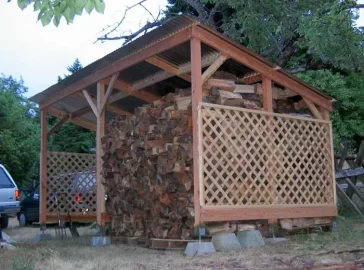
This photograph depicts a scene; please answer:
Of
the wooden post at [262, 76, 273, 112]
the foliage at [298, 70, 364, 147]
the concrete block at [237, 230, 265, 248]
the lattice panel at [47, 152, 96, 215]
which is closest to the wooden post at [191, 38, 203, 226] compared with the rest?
the concrete block at [237, 230, 265, 248]

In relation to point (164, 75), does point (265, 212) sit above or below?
below

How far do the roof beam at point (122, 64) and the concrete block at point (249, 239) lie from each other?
3064 millimetres

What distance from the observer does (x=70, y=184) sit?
43.5 feet

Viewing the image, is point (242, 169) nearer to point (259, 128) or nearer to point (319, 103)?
point (259, 128)

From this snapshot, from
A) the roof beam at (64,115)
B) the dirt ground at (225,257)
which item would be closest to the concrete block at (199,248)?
the dirt ground at (225,257)

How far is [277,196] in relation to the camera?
8.41 meters

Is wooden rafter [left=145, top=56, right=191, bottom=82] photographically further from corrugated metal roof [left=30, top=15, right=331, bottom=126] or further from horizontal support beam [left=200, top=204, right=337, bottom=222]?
horizontal support beam [left=200, top=204, right=337, bottom=222]

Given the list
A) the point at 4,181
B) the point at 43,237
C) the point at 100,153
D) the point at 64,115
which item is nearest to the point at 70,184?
the point at 4,181

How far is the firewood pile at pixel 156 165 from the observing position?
826 cm

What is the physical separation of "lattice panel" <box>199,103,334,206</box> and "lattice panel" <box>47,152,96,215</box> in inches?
237

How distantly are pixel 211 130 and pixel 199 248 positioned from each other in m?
1.72

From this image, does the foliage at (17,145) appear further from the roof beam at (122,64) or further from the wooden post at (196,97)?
the wooden post at (196,97)

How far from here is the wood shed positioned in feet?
25.0

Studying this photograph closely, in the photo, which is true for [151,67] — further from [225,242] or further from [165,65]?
[225,242]
